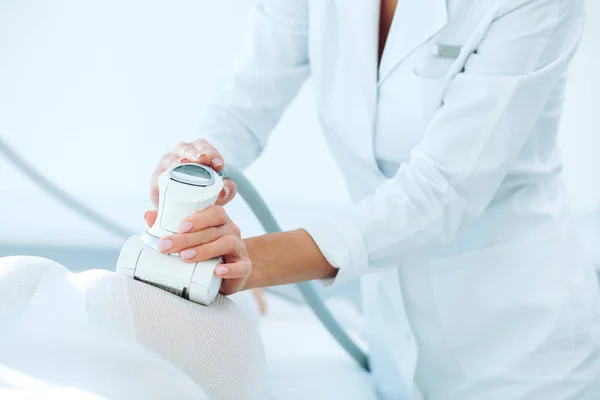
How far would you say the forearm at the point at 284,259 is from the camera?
3.57ft

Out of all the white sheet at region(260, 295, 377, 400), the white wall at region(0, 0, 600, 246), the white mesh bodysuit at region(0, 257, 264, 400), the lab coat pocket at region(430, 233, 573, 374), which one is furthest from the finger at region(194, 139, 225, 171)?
the white wall at region(0, 0, 600, 246)

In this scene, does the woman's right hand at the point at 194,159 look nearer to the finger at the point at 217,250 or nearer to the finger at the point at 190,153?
the finger at the point at 190,153

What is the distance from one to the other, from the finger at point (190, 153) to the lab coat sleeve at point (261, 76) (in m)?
0.33

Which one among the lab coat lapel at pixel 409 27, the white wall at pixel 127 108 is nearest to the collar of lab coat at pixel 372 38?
the lab coat lapel at pixel 409 27

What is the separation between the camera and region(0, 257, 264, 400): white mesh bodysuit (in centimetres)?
79

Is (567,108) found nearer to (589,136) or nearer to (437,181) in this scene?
(589,136)

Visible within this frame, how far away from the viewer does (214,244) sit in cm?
96

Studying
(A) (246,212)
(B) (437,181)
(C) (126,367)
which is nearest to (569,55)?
(B) (437,181)

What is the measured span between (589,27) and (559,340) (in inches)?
65.6

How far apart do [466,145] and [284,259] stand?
1.08 ft

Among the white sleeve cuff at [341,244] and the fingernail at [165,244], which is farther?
the white sleeve cuff at [341,244]

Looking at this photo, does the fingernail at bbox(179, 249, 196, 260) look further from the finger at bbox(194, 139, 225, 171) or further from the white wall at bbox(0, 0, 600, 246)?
the white wall at bbox(0, 0, 600, 246)

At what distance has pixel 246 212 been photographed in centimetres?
284

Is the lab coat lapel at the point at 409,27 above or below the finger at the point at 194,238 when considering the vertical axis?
above
